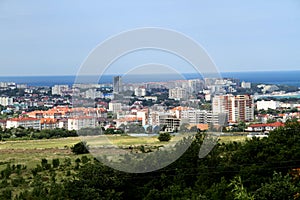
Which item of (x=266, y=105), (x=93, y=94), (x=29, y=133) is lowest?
(x=29, y=133)

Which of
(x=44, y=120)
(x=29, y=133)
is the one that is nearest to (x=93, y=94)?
(x=29, y=133)

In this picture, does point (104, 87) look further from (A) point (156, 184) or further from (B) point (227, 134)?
(B) point (227, 134)

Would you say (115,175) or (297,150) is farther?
(297,150)

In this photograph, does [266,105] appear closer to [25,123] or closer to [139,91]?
[25,123]

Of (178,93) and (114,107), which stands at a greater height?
(178,93)

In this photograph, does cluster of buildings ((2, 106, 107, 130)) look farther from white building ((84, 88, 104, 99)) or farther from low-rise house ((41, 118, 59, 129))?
white building ((84, 88, 104, 99))

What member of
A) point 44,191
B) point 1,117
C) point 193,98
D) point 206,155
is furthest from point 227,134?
point 1,117

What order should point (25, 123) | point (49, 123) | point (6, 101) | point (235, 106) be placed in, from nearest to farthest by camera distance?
point (235, 106)
point (49, 123)
point (25, 123)
point (6, 101)
